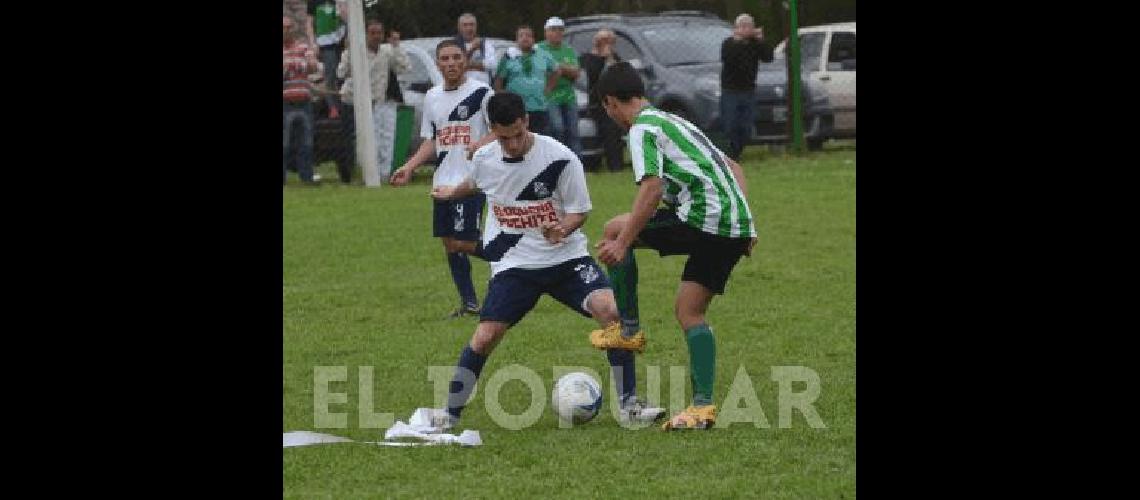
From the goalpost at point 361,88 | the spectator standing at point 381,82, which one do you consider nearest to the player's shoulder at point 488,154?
the goalpost at point 361,88

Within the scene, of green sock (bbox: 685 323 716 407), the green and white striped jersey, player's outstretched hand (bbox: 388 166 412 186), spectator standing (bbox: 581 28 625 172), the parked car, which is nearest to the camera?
the green and white striped jersey

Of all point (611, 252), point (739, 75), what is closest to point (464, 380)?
point (611, 252)

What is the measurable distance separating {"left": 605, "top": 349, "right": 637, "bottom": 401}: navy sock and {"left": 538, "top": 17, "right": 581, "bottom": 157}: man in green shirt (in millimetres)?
11807

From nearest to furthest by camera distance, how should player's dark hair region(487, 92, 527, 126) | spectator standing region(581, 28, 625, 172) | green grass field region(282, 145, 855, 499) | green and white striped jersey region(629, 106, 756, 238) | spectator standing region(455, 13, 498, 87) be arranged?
green grass field region(282, 145, 855, 499)
green and white striped jersey region(629, 106, 756, 238)
player's dark hair region(487, 92, 527, 126)
spectator standing region(455, 13, 498, 87)
spectator standing region(581, 28, 625, 172)

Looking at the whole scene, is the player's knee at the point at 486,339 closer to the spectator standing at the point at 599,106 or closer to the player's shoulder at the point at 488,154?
the player's shoulder at the point at 488,154

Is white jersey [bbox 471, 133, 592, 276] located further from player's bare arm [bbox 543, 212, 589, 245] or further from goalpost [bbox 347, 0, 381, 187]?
goalpost [bbox 347, 0, 381, 187]

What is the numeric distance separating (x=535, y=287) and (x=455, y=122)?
4110mm

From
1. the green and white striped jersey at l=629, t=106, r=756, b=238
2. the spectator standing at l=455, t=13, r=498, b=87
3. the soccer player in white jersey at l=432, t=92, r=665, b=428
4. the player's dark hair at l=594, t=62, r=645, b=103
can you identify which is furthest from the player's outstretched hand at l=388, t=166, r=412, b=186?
the spectator standing at l=455, t=13, r=498, b=87

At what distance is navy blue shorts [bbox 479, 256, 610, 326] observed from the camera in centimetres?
871

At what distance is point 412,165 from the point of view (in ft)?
36.3

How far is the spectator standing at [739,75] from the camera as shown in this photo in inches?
843

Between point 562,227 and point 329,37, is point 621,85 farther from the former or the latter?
point 329,37
